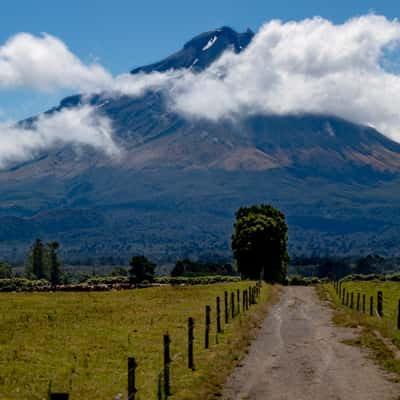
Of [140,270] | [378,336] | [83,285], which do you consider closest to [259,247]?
[83,285]

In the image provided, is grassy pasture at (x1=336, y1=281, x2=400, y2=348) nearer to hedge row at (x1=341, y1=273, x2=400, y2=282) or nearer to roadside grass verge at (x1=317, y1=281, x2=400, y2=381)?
roadside grass verge at (x1=317, y1=281, x2=400, y2=381)

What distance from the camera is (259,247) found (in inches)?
3713

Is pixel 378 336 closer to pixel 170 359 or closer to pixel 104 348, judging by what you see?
pixel 170 359

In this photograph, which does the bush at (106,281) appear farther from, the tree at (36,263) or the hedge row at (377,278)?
the tree at (36,263)

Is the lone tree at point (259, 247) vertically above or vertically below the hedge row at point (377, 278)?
above

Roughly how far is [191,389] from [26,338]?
12292 millimetres

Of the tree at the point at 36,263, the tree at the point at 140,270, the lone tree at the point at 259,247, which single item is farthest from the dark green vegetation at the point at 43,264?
the lone tree at the point at 259,247

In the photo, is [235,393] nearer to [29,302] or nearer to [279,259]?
[29,302]

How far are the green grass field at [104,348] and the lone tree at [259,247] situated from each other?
47.9 meters

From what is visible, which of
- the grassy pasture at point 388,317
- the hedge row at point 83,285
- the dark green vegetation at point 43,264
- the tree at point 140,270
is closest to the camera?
the grassy pasture at point 388,317

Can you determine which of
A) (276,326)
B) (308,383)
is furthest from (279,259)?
(308,383)

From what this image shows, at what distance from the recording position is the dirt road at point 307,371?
19141 mm

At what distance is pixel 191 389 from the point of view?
64.0 ft

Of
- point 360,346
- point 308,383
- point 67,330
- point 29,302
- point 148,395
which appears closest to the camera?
point 148,395
